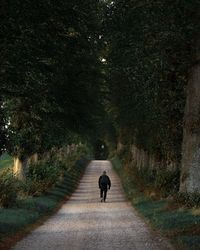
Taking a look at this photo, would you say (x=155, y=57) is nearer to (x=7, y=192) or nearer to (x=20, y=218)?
(x=20, y=218)

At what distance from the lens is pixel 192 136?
77.2ft

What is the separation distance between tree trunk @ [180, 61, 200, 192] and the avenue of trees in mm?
41

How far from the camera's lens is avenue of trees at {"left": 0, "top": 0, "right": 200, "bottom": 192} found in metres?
16.2

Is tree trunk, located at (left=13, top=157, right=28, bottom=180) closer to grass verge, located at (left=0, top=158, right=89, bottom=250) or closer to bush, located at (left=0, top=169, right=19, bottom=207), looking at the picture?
grass verge, located at (left=0, top=158, right=89, bottom=250)

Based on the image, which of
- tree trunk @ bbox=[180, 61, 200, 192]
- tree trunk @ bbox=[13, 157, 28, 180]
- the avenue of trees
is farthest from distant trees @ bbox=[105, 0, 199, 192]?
tree trunk @ bbox=[13, 157, 28, 180]

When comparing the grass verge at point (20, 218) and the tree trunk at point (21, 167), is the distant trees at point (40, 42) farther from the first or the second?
the tree trunk at point (21, 167)

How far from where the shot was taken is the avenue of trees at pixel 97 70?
1616cm

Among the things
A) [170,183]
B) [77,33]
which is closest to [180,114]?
[170,183]

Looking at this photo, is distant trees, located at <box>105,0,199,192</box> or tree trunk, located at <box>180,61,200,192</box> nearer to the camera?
distant trees, located at <box>105,0,199,192</box>

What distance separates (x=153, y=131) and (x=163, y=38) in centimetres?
1643

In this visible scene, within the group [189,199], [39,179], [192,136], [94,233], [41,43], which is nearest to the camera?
[41,43]

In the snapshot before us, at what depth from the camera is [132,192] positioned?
133ft

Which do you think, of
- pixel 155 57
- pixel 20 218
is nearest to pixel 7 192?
pixel 20 218

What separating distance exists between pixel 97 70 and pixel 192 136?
10165 mm
